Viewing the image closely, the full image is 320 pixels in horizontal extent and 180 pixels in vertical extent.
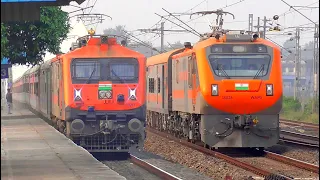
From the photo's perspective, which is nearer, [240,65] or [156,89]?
[240,65]

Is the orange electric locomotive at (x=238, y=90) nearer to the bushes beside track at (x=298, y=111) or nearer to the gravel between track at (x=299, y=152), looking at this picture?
the gravel between track at (x=299, y=152)

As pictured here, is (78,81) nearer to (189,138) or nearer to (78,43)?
(78,43)

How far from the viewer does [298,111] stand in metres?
45.1

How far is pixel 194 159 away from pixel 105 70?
3442 mm

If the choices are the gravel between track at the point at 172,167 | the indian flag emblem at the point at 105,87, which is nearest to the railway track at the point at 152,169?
the gravel between track at the point at 172,167

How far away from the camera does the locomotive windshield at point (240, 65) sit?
18.7 m

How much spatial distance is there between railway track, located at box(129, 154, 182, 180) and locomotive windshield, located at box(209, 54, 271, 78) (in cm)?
315

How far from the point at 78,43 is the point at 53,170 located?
716 centimetres

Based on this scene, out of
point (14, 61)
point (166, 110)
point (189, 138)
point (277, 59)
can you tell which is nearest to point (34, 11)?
point (277, 59)

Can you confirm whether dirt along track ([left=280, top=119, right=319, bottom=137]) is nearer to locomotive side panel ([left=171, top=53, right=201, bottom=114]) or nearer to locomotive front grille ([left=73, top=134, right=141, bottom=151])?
locomotive side panel ([left=171, top=53, right=201, bottom=114])

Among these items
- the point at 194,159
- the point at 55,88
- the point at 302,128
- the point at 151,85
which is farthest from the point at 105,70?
the point at 302,128

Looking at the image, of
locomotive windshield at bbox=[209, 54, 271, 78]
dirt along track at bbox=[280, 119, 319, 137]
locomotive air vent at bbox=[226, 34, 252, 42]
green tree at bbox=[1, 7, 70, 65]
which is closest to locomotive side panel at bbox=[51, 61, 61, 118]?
green tree at bbox=[1, 7, 70, 65]

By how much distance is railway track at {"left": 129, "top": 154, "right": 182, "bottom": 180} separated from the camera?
14.5 meters

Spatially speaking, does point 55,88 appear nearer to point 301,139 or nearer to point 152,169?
point 152,169
